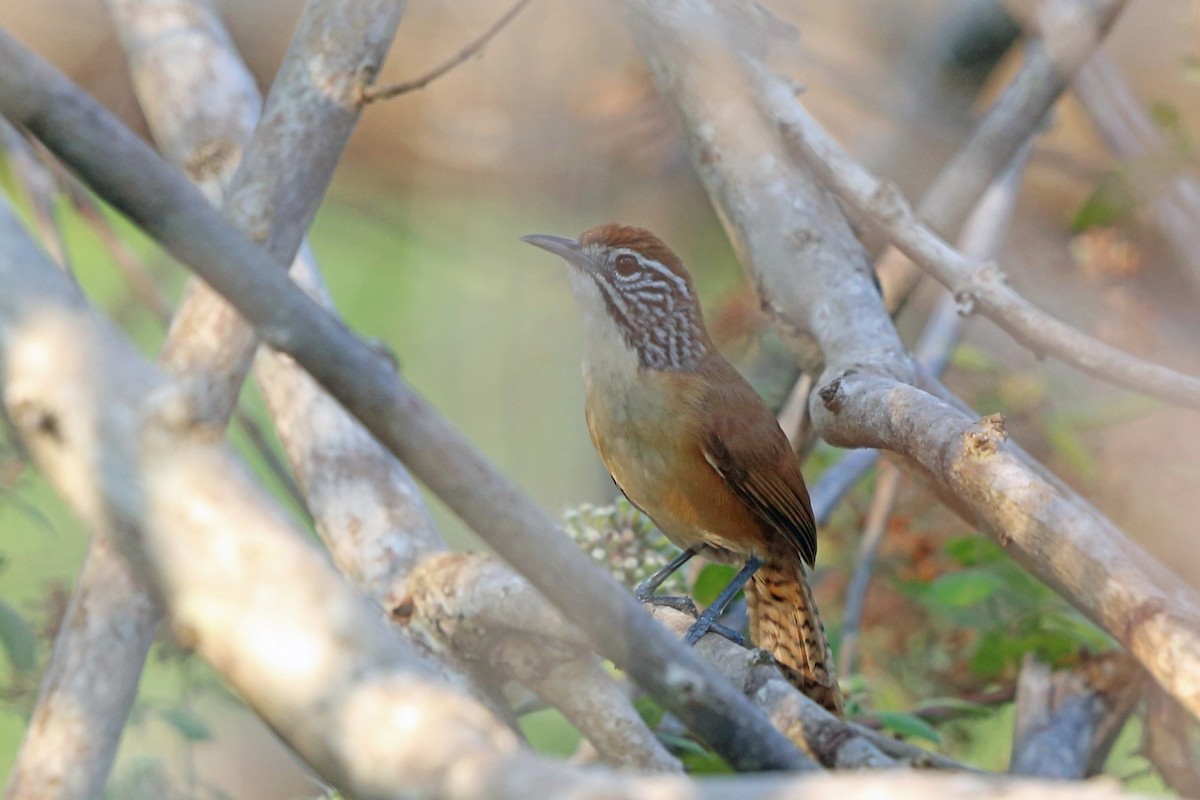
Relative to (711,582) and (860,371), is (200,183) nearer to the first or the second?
(711,582)

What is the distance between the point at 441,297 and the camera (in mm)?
7207

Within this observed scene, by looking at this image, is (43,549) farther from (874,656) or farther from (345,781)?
(345,781)

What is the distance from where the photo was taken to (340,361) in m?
1.38

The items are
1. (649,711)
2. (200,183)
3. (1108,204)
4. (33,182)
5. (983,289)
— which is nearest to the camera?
(983,289)

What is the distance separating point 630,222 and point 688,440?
375 centimetres

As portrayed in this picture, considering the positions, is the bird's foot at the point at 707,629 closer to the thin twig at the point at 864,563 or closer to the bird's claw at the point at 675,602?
the bird's claw at the point at 675,602

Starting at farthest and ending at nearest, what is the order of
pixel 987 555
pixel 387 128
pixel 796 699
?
pixel 387 128
pixel 987 555
pixel 796 699

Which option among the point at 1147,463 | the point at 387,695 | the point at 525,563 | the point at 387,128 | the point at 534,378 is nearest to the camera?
the point at 387,695

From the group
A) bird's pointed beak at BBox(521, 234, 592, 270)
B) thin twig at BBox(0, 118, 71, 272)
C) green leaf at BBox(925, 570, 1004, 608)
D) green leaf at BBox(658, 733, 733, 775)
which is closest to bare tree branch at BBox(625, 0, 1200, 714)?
green leaf at BBox(925, 570, 1004, 608)

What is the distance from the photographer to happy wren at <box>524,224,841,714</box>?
357 centimetres

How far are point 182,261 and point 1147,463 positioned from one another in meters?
4.14

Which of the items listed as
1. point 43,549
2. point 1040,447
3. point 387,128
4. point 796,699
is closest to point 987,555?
point 1040,447

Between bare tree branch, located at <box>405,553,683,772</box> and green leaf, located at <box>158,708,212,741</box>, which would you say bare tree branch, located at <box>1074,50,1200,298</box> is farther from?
green leaf, located at <box>158,708,212,741</box>

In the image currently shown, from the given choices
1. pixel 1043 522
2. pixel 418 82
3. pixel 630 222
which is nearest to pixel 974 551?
pixel 1043 522
